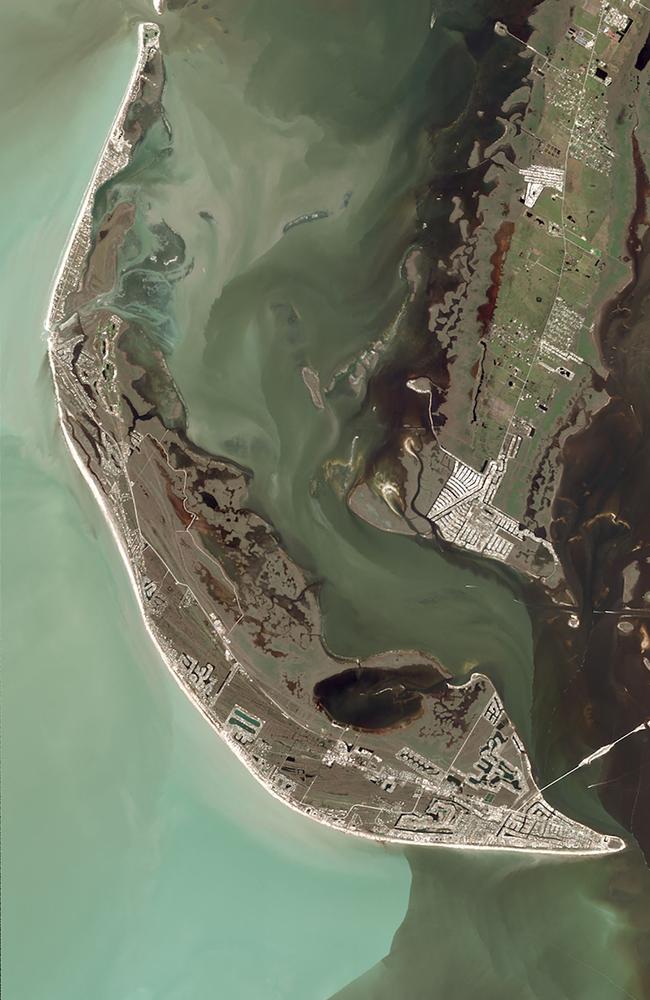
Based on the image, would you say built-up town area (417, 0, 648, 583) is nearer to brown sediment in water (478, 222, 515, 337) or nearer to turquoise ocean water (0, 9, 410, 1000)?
brown sediment in water (478, 222, 515, 337)

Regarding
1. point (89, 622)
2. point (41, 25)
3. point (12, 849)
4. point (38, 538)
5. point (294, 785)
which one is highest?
point (41, 25)

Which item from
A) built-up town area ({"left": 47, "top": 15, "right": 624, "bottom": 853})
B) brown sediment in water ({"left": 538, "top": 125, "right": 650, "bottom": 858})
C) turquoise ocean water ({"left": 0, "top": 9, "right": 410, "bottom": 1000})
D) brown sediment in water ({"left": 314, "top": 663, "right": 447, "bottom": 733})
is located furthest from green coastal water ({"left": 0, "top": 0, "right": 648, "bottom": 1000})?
brown sediment in water ({"left": 538, "top": 125, "right": 650, "bottom": 858})

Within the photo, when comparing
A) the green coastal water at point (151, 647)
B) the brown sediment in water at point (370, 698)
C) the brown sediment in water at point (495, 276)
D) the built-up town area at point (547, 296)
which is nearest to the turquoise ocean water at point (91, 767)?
the green coastal water at point (151, 647)

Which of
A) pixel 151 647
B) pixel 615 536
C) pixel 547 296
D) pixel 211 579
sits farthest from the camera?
pixel 615 536

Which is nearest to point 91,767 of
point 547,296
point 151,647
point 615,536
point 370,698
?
point 151,647

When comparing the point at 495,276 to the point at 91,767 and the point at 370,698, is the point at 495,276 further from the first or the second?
the point at 91,767

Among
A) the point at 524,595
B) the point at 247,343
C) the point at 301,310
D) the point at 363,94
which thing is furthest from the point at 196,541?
the point at 363,94

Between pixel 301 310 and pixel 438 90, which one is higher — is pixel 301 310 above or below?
below

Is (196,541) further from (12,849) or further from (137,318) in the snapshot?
(12,849)
